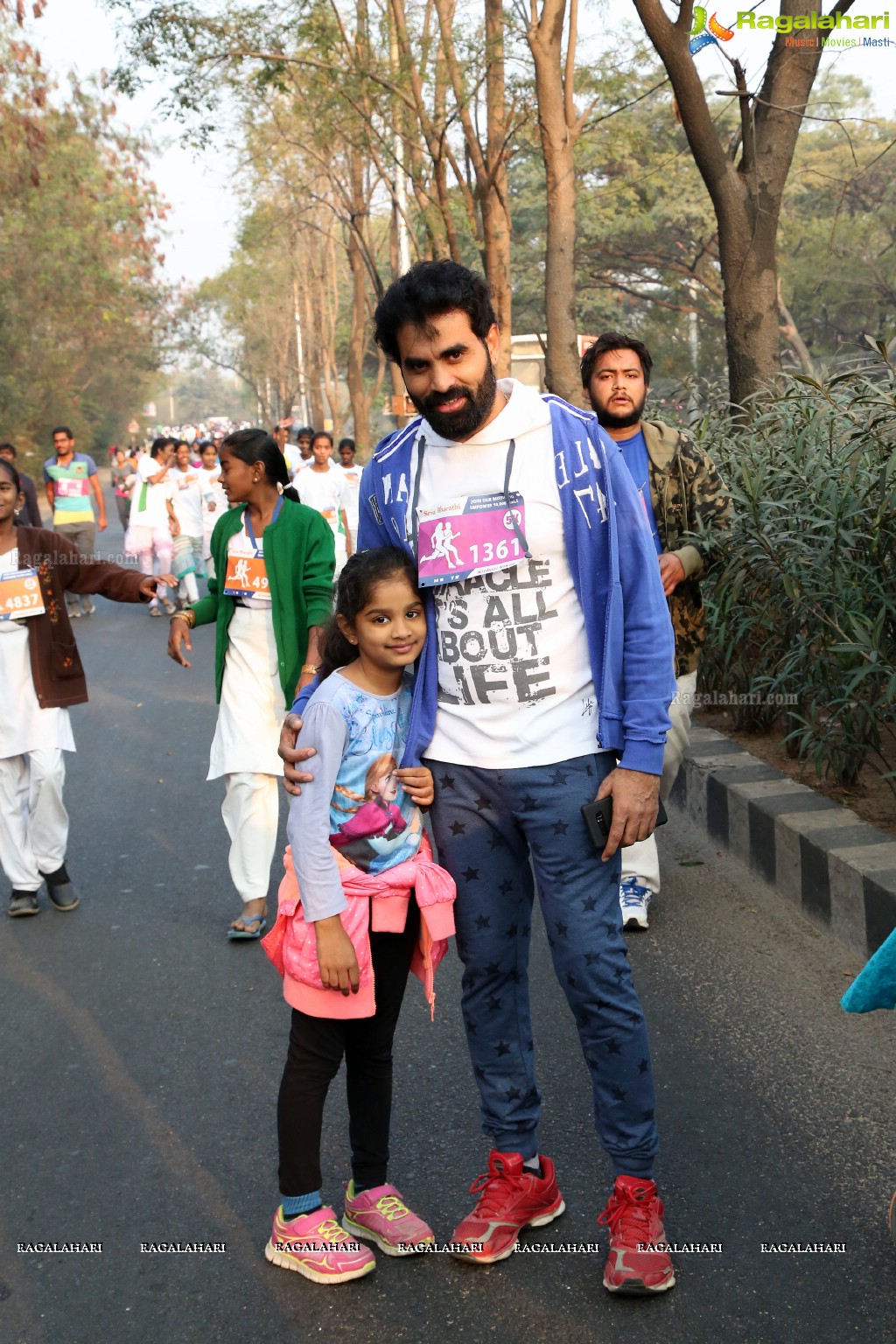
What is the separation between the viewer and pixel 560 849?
3010 mm

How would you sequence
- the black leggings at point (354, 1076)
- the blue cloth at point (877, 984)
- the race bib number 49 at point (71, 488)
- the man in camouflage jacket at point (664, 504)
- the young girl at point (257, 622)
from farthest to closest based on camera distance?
the race bib number 49 at point (71, 488) < the young girl at point (257, 622) < the man in camouflage jacket at point (664, 504) < the black leggings at point (354, 1076) < the blue cloth at point (877, 984)

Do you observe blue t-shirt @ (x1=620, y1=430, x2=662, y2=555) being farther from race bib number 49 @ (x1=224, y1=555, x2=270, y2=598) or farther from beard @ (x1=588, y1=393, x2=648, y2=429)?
race bib number 49 @ (x1=224, y1=555, x2=270, y2=598)

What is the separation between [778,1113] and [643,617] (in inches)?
60.5

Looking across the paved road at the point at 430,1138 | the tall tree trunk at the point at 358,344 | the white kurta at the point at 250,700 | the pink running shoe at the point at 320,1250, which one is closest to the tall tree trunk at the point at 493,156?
the white kurta at the point at 250,700

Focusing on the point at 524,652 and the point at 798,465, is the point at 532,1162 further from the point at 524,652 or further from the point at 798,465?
the point at 798,465

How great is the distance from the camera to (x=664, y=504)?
5.08m

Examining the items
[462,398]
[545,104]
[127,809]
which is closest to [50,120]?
[545,104]

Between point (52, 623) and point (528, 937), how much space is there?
3337mm

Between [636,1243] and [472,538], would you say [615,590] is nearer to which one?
[472,538]

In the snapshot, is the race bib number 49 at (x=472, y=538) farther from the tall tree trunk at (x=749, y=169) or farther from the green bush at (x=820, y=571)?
the tall tree trunk at (x=749, y=169)

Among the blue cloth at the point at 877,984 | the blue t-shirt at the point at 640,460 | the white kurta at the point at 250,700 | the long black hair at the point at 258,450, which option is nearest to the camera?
the blue cloth at the point at 877,984

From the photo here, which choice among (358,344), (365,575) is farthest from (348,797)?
(358,344)

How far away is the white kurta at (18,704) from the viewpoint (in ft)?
19.3

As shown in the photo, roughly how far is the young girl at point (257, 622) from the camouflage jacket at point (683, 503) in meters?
1.22
